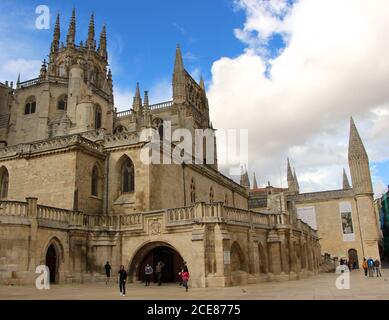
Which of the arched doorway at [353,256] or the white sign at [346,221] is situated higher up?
the white sign at [346,221]

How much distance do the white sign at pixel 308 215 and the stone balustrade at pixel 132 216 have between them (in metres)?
28.0

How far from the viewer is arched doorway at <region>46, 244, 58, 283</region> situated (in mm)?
19797

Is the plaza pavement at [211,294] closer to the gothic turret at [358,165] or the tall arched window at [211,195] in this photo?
the tall arched window at [211,195]

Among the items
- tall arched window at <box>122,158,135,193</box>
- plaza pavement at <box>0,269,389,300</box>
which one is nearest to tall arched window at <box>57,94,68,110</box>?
tall arched window at <box>122,158,135,193</box>

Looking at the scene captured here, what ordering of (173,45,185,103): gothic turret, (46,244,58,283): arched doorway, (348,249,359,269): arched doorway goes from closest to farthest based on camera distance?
(46,244,58,283): arched doorway, (348,249,359,269): arched doorway, (173,45,185,103): gothic turret

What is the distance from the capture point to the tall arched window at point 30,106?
45.5 metres

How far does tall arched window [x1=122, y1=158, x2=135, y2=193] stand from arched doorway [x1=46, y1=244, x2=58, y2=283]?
21.8ft

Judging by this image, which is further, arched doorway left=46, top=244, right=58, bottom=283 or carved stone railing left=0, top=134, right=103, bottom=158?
carved stone railing left=0, top=134, right=103, bottom=158

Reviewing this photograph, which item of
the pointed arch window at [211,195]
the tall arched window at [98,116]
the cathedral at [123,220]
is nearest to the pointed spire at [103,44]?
the tall arched window at [98,116]

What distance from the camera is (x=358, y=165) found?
47469mm

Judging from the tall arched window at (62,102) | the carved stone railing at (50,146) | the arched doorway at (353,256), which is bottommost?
the arched doorway at (353,256)

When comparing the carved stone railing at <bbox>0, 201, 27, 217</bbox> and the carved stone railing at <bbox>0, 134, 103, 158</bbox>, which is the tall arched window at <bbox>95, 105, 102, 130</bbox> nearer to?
the carved stone railing at <bbox>0, 134, 103, 158</bbox>

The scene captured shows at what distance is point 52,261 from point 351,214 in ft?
125

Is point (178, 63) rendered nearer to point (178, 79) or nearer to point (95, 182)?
point (178, 79)
